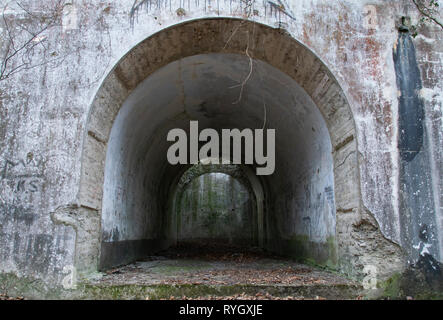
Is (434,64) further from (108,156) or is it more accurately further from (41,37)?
(41,37)

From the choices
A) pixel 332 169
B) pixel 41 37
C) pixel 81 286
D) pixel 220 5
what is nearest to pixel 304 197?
pixel 332 169

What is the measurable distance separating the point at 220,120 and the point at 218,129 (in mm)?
832

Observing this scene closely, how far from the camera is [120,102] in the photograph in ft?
19.7

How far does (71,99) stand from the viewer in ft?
17.6

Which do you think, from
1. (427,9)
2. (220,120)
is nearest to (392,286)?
(427,9)

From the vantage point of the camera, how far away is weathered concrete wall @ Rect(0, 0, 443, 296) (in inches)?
197

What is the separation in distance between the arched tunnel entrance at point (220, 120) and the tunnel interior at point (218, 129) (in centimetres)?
3

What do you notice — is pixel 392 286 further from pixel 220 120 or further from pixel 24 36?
pixel 24 36

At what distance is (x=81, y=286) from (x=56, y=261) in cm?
47

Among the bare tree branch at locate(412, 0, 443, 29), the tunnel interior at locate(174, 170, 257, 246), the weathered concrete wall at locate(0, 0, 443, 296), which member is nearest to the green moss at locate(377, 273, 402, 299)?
the weathered concrete wall at locate(0, 0, 443, 296)

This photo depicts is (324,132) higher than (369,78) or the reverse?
the reverse

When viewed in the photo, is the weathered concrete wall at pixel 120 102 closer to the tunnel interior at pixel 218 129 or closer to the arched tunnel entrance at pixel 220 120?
the arched tunnel entrance at pixel 220 120

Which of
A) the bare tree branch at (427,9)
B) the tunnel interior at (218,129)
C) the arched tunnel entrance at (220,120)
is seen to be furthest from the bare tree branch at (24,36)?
the bare tree branch at (427,9)

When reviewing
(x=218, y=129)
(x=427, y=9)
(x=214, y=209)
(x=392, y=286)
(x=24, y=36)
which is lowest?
(x=392, y=286)
